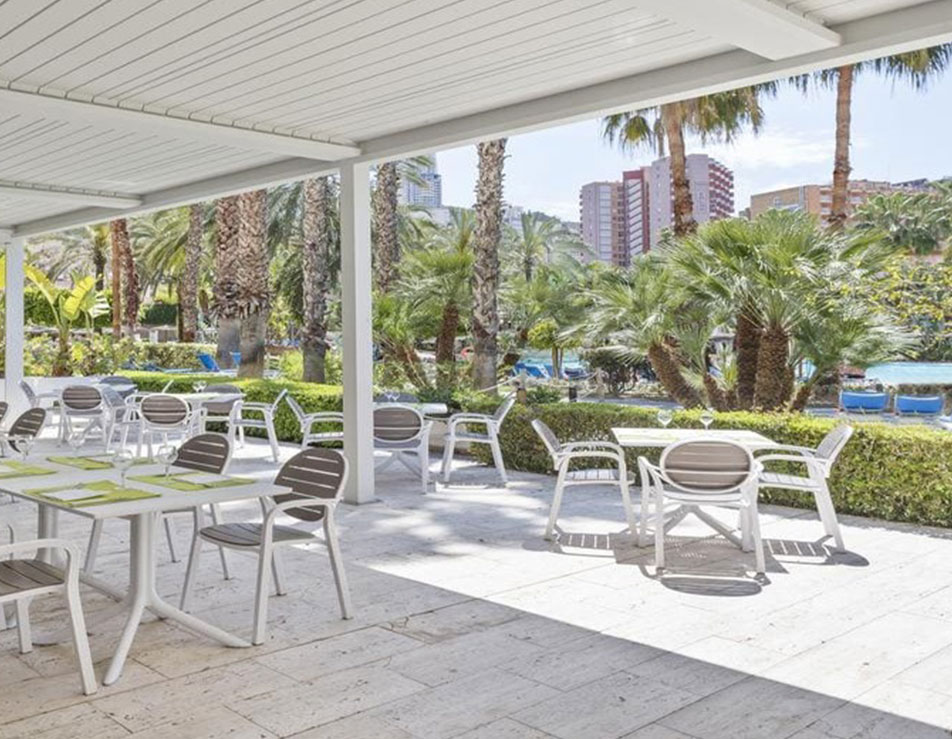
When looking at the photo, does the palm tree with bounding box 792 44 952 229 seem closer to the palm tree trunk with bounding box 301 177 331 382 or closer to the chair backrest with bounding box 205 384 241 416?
the palm tree trunk with bounding box 301 177 331 382

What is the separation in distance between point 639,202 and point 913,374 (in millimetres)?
43675

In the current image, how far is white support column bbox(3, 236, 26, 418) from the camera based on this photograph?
1230 cm

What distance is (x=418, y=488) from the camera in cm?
816

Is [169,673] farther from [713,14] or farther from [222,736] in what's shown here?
[713,14]

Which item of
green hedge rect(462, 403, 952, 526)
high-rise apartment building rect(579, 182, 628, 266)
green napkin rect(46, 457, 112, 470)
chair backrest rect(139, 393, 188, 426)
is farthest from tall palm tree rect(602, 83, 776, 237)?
high-rise apartment building rect(579, 182, 628, 266)

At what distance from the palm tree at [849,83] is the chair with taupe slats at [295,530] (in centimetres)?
1188

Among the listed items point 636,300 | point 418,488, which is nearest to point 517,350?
point 636,300

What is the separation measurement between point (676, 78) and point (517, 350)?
14.4 meters

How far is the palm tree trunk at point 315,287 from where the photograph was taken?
13.5 m

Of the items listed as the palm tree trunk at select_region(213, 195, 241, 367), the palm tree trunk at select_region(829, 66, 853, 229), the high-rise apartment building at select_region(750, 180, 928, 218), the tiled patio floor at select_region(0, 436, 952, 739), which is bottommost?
the tiled patio floor at select_region(0, 436, 952, 739)

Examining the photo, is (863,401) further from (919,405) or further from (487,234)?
(487,234)

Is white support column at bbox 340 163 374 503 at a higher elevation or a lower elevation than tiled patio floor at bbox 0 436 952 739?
higher

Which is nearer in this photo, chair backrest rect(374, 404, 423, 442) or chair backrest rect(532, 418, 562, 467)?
chair backrest rect(532, 418, 562, 467)

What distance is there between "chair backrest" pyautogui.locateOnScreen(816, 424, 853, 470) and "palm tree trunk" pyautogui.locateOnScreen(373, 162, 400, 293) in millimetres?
9624
